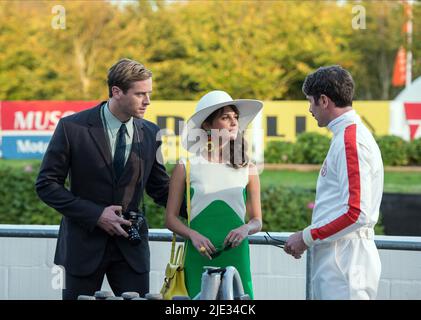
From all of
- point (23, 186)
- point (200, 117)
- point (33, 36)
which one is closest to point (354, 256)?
point (200, 117)

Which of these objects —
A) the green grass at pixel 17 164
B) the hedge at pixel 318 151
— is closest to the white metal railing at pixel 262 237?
the green grass at pixel 17 164

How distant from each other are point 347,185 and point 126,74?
4.07 feet

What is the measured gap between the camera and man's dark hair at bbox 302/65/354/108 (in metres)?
3.86

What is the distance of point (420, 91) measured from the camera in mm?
24656

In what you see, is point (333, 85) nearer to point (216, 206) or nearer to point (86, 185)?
point (216, 206)

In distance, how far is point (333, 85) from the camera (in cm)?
386

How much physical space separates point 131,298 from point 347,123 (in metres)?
1.20

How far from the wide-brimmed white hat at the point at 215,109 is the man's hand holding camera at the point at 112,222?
454 mm

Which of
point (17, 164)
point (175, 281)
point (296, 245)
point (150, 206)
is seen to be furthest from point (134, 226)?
point (17, 164)

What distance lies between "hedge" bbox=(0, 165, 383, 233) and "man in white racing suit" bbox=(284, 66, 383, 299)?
667 cm

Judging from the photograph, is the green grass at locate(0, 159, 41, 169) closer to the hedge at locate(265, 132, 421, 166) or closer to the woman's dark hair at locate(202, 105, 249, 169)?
the hedge at locate(265, 132, 421, 166)

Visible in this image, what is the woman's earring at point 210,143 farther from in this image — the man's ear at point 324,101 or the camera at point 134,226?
the man's ear at point 324,101

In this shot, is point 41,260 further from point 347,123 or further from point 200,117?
point 347,123

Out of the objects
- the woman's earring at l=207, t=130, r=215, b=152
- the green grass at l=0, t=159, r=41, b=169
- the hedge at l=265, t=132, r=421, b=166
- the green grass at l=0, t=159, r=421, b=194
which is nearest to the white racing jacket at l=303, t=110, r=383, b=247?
the woman's earring at l=207, t=130, r=215, b=152
